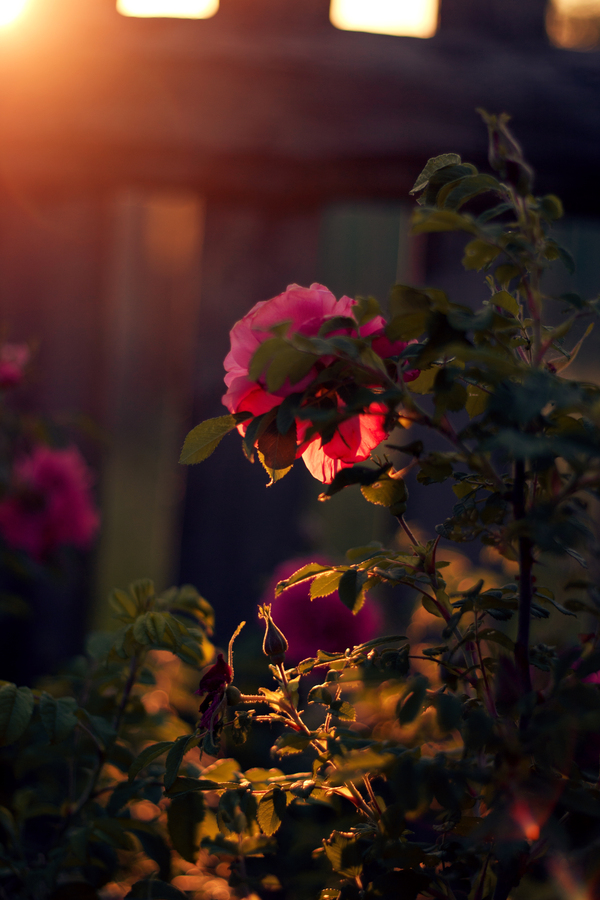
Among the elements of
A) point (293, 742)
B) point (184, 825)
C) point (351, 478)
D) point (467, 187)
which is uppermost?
point (467, 187)

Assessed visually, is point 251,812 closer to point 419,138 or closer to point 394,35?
point 419,138

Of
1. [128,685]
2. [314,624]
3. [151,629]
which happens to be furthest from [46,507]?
[151,629]

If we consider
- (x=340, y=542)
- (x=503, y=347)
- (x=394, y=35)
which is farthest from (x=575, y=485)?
(x=340, y=542)

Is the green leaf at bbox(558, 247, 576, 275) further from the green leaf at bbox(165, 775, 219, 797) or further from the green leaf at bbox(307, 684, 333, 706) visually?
the green leaf at bbox(165, 775, 219, 797)

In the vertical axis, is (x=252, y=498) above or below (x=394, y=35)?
below

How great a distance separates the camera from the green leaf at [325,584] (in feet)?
1.89

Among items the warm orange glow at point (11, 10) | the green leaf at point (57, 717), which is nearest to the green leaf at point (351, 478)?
the green leaf at point (57, 717)

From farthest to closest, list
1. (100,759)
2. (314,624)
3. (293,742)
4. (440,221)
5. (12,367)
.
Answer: (12,367) → (314,624) → (100,759) → (293,742) → (440,221)

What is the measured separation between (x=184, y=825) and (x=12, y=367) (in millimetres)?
1075

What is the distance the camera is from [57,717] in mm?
593

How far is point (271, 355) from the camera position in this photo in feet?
1.47

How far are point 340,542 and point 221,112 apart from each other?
9.25 feet

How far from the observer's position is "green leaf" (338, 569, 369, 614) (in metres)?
0.51

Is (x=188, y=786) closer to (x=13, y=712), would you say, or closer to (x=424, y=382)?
(x=13, y=712)
